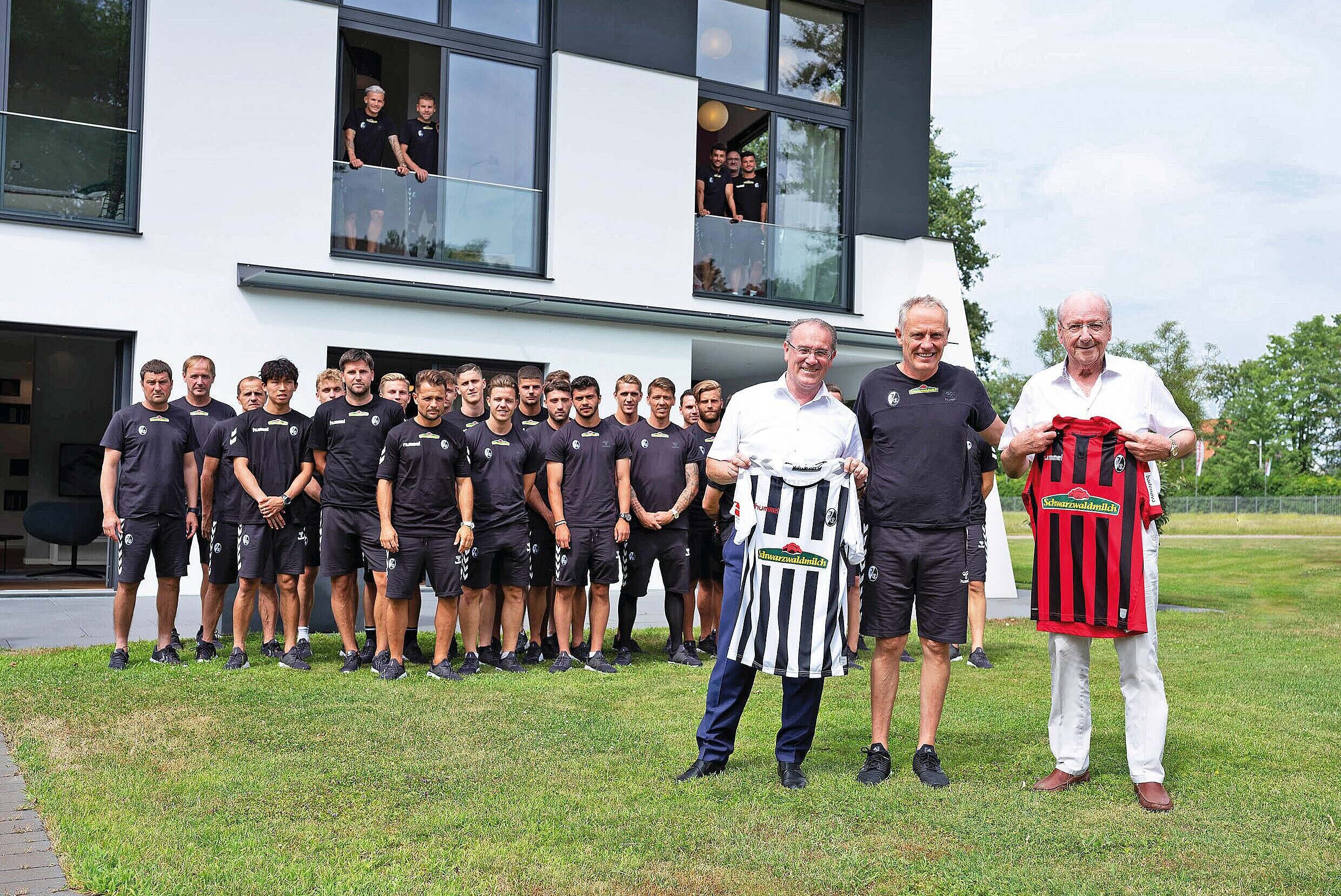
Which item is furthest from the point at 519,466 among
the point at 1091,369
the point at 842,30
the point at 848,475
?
the point at 842,30

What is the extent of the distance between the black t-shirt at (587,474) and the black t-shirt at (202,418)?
98.3 inches

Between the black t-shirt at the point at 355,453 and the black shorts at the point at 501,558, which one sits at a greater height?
the black t-shirt at the point at 355,453

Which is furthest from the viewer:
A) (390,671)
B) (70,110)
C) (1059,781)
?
(70,110)

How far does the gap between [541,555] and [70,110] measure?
7.69 metres

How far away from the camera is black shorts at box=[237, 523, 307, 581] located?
784 centimetres

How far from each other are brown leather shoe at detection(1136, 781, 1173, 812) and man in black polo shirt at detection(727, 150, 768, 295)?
1103cm

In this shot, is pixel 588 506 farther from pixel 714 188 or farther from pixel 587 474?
pixel 714 188

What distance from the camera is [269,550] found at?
25.9 ft

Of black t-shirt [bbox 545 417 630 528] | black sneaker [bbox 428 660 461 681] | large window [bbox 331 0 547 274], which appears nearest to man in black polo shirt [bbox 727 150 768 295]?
large window [bbox 331 0 547 274]

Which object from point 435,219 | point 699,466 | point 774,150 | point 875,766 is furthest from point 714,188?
point 875,766

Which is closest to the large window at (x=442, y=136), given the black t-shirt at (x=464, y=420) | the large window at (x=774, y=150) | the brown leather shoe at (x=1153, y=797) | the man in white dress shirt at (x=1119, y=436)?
the large window at (x=774, y=150)

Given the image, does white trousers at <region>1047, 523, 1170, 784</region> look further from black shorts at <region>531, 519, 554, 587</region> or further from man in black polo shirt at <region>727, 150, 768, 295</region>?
man in black polo shirt at <region>727, 150, 768, 295</region>

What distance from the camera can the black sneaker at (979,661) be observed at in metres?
8.59

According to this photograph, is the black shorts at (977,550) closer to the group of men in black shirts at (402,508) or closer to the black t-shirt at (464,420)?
the group of men in black shirts at (402,508)
